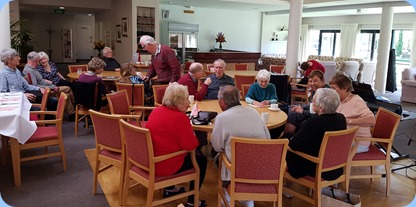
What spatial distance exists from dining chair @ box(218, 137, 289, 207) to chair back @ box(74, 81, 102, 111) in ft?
10.3

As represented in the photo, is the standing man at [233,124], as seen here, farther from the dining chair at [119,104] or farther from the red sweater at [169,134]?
the dining chair at [119,104]

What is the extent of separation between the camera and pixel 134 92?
490 centimetres

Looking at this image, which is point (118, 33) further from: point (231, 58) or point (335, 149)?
point (335, 149)

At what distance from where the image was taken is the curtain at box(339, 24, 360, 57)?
1395cm

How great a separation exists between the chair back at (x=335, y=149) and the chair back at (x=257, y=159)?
0.39m

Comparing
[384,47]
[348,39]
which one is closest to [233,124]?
[384,47]

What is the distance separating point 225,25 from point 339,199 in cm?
1254

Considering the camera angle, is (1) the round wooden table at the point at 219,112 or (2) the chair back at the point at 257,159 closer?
(2) the chair back at the point at 257,159

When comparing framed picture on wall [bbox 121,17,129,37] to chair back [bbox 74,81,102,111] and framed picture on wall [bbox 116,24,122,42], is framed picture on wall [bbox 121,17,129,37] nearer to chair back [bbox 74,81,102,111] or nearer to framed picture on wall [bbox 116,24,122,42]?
framed picture on wall [bbox 116,24,122,42]

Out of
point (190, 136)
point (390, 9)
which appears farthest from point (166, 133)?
point (390, 9)

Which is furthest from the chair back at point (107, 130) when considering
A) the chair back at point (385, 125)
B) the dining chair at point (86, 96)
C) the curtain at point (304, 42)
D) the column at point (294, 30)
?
the curtain at point (304, 42)

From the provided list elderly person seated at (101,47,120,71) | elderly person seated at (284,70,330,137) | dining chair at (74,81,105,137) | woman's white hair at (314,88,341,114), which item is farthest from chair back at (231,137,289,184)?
elderly person seated at (101,47,120,71)

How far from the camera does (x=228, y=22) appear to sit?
14773mm

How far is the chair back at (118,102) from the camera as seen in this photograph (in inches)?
151
